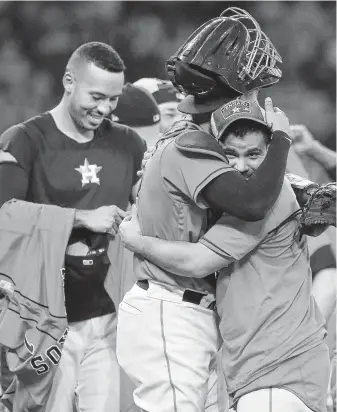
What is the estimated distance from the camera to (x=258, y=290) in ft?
7.00

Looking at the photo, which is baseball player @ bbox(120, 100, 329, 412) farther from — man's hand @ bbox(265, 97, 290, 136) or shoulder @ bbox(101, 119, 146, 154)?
shoulder @ bbox(101, 119, 146, 154)

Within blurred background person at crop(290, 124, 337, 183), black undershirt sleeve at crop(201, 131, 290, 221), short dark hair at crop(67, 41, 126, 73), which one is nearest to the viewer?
black undershirt sleeve at crop(201, 131, 290, 221)

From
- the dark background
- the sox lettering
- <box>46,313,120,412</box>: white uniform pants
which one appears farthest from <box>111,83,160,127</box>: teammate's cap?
the sox lettering

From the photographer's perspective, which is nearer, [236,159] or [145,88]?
[236,159]

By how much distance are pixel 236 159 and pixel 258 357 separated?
52cm

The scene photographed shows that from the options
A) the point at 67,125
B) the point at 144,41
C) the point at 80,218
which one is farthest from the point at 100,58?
the point at 144,41

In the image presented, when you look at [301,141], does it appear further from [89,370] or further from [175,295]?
[175,295]

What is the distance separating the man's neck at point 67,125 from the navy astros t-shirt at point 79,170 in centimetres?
2

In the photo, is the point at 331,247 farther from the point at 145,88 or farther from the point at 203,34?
the point at 203,34

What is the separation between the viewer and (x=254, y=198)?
6.49 feet

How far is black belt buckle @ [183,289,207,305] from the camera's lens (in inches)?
86.9

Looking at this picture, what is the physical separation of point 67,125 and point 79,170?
0.63ft

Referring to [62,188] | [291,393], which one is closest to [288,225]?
[291,393]

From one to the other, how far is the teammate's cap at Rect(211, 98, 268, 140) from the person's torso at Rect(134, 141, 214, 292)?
0.41ft
